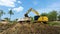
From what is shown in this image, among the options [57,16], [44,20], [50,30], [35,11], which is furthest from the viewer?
[57,16]

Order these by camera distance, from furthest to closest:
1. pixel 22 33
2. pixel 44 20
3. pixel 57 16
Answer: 1. pixel 57 16
2. pixel 44 20
3. pixel 22 33

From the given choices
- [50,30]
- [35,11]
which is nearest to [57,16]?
[35,11]

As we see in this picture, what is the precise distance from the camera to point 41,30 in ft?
55.7

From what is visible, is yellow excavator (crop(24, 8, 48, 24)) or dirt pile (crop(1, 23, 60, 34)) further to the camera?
yellow excavator (crop(24, 8, 48, 24))

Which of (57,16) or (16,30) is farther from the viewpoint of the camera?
(57,16)

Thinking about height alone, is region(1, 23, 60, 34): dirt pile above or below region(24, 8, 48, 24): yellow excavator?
below

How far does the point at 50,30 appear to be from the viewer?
696 inches

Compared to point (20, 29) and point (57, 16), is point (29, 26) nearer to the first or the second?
point (20, 29)

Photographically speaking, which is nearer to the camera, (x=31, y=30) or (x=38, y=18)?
(x=31, y=30)

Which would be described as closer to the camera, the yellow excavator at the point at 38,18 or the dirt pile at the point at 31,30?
the dirt pile at the point at 31,30

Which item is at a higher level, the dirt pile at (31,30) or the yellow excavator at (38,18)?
the yellow excavator at (38,18)

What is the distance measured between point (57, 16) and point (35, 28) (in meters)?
67.1

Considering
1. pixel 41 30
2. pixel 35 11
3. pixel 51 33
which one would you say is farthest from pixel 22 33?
pixel 35 11

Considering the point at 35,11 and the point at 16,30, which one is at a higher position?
the point at 35,11
